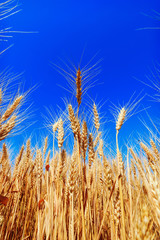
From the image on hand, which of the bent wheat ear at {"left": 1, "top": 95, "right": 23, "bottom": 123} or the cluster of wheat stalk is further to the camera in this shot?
the bent wheat ear at {"left": 1, "top": 95, "right": 23, "bottom": 123}

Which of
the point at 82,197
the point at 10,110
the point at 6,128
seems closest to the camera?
the point at 82,197

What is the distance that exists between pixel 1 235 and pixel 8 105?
5.12 ft

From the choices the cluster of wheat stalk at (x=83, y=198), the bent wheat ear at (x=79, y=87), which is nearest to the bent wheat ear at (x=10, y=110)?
the cluster of wheat stalk at (x=83, y=198)

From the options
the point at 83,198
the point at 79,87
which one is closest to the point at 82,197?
the point at 83,198

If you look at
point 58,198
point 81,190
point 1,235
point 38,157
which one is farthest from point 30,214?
point 81,190

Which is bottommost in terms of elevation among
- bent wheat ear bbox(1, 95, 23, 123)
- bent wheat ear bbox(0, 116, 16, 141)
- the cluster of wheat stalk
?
the cluster of wheat stalk

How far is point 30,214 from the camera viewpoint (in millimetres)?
2197

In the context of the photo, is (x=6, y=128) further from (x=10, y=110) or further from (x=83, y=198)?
(x=83, y=198)

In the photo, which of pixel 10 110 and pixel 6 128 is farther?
pixel 10 110

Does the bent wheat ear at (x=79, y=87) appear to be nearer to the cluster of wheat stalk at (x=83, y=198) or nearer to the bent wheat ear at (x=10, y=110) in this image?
the cluster of wheat stalk at (x=83, y=198)

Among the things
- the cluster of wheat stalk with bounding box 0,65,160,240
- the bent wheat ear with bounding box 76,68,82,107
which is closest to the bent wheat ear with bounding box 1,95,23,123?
the cluster of wheat stalk with bounding box 0,65,160,240

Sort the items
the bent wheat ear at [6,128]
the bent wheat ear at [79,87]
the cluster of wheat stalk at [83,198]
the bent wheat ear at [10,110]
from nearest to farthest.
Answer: the cluster of wheat stalk at [83,198] < the bent wheat ear at [79,87] < the bent wheat ear at [6,128] < the bent wheat ear at [10,110]

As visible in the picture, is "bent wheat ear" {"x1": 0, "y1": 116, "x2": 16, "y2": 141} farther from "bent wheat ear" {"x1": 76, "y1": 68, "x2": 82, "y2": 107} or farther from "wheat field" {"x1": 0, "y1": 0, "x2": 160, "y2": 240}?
"bent wheat ear" {"x1": 76, "y1": 68, "x2": 82, "y2": 107}

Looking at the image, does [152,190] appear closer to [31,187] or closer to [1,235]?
[1,235]
